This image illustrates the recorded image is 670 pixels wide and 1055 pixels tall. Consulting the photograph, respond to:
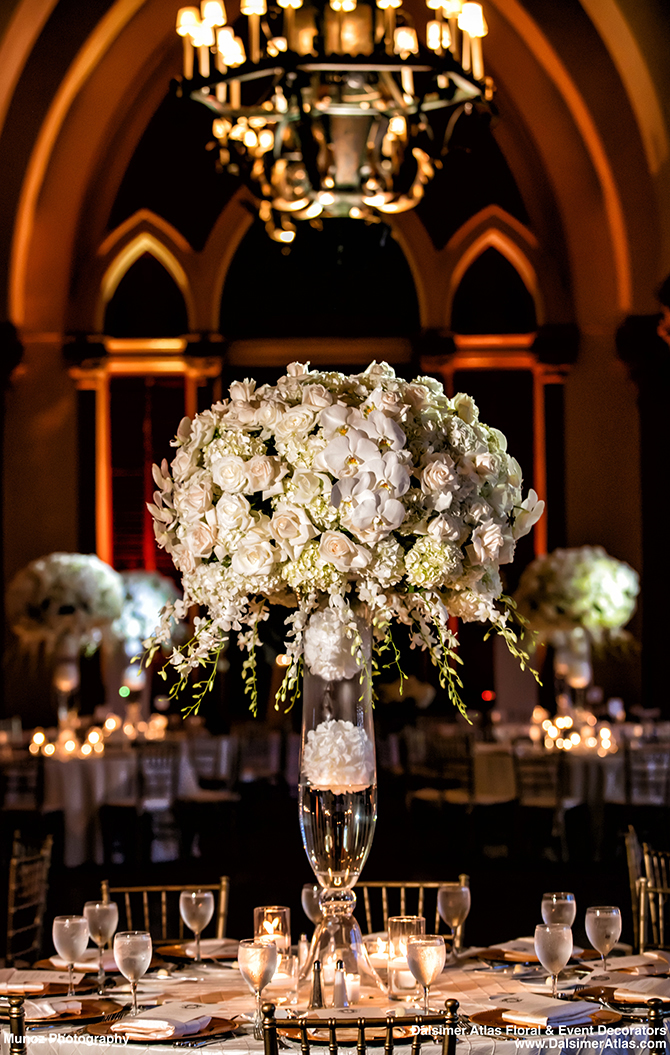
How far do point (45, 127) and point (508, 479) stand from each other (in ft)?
31.3

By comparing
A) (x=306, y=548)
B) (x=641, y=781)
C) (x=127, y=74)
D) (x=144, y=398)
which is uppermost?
(x=127, y=74)

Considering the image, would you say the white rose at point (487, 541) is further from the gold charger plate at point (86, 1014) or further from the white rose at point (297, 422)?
the gold charger plate at point (86, 1014)

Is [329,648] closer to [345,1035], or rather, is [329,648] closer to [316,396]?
[316,396]

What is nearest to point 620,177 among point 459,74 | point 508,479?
point 459,74

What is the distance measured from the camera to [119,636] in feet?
29.8

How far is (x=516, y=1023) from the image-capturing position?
98.7 inches

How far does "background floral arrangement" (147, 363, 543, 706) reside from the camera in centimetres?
251

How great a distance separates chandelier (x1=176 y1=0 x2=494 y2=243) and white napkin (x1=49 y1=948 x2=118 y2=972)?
12.9ft

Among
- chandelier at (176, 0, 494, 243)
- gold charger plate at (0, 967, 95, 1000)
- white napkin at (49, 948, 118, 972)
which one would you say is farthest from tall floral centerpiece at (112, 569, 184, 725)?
gold charger plate at (0, 967, 95, 1000)

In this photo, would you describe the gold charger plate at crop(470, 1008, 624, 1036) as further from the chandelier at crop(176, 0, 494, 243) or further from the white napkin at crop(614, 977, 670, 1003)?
the chandelier at crop(176, 0, 494, 243)

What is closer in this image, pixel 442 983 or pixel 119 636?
pixel 442 983

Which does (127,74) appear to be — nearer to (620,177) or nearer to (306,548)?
(620,177)

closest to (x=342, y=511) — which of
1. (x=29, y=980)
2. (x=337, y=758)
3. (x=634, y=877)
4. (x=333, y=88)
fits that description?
(x=337, y=758)

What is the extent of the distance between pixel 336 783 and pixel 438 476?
0.65 m
